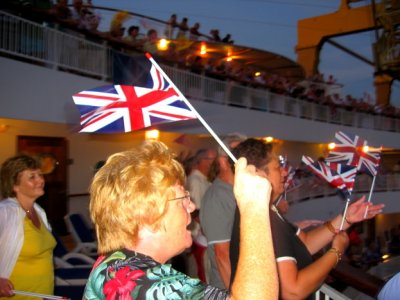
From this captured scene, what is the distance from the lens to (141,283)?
1.21 m

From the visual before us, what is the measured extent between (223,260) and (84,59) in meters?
6.10

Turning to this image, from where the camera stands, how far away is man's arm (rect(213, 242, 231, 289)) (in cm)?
277

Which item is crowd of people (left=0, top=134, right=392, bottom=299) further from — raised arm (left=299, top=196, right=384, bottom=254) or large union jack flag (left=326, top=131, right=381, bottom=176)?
large union jack flag (left=326, top=131, right=381, bottom=176)

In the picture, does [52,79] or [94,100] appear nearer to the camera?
[94,100]

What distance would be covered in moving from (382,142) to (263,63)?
24.5ft

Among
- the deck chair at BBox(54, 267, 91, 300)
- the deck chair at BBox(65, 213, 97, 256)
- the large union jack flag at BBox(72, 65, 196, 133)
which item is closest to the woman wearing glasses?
the large union jack flag at BBox(72, 65, 196, 133)

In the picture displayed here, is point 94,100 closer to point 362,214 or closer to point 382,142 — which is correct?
point 362,214

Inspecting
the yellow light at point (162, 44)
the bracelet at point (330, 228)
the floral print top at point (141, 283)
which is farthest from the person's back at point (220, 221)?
the yellow light at point (162, 44)

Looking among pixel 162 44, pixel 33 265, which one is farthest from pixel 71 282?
pixel 162 44

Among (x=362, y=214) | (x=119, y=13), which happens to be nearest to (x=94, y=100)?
(x=362, y=214)

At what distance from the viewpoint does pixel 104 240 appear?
1.52 m

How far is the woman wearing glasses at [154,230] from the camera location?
1189 mm

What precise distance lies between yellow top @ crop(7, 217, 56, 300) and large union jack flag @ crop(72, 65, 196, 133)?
53.8 inches

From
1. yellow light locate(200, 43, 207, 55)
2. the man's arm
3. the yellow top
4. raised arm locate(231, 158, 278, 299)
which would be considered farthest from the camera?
yellow light locate(200, 43, 207, 55)
